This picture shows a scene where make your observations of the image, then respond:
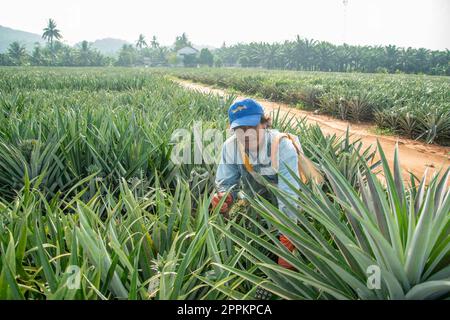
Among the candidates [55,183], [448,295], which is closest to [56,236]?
[55,183]

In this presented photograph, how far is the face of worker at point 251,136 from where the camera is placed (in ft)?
Answer: 5.65

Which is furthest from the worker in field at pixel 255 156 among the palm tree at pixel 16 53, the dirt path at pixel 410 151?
the palm tree at pixel 16 53

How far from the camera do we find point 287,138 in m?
1.72

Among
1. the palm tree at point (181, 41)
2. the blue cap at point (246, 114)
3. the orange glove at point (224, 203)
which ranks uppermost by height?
the palm tree at point (181, 41)

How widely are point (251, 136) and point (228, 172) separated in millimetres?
293

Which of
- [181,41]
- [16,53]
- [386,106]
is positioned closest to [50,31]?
[16,53]

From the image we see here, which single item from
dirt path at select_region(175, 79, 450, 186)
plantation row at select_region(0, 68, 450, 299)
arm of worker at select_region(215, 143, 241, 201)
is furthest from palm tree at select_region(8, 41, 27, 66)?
plantation row at select_region(0, 68, 450, 299)

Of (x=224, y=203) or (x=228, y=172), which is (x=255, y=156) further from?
(x=224, y=203)

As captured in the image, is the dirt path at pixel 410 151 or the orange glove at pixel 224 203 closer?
the orange glove at pixel 224 203

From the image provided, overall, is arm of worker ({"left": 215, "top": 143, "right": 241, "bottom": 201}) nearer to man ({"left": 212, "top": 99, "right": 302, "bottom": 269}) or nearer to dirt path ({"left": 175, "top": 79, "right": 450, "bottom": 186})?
man ({"left": 212, "top": 99, "right": 302, "bottom": 269})

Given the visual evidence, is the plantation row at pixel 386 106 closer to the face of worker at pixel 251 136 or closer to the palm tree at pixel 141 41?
the face of worker at pixel 251 136

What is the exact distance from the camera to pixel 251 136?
173cm
